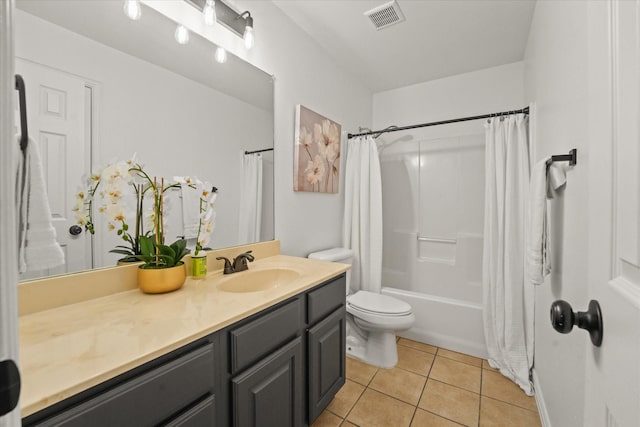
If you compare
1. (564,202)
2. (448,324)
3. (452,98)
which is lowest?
(448,324)

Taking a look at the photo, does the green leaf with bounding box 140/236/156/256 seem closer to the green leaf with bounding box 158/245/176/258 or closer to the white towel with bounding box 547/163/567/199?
the green leaf with bounding box 158/245/176/258

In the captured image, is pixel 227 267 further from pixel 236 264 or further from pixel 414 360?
pixel 414 360

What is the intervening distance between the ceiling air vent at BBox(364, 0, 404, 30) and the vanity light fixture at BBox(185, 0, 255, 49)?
0.81m

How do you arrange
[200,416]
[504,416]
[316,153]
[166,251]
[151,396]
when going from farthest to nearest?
[316,153]
[504,416]
[166,251]
[200,416]
[151,396]

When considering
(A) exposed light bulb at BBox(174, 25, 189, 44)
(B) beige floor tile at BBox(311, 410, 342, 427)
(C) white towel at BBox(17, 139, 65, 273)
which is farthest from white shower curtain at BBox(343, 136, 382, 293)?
(C) white towel at BBox(17, 139, 65, 273)

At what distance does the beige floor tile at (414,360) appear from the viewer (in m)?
2.00

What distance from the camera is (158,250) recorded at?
1.15 m

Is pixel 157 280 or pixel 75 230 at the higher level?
pixel 75 230

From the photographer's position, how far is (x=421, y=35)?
2059mm

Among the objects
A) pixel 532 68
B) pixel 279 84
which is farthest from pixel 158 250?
pixel 532 68

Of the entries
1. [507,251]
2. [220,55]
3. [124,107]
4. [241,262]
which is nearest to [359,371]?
[241,262]

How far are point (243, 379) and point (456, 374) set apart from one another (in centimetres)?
169

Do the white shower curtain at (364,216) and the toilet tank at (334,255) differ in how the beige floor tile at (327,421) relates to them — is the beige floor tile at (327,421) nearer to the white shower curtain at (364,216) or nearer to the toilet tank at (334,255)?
the toilet tank at (334,255)

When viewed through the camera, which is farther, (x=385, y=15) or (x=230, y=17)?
(x=385, y=15)
